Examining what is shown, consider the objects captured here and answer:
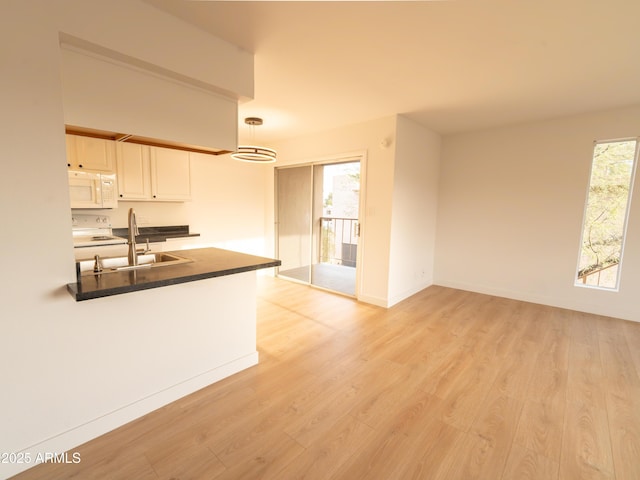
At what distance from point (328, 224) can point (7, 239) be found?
4.86 meters

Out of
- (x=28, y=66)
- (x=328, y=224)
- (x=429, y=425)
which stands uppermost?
(x=28, y=66)

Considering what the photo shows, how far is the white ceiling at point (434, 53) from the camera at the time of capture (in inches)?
70.6

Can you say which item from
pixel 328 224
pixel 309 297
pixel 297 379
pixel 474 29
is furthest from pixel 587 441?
pixel 328 224

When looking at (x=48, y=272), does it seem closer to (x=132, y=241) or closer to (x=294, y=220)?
(x=132, y=241)

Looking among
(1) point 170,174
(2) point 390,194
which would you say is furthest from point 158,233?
Result: (2) point 390,194

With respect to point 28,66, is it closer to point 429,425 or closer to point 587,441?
point 429,425

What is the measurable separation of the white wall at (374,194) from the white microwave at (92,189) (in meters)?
2.96

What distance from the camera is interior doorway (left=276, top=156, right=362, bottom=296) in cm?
495

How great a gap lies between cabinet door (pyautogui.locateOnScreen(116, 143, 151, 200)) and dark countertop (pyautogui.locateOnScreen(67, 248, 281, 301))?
169 centimetres

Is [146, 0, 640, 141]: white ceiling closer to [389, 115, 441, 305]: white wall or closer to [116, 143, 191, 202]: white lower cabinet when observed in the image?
[389, 115, 441, 305]: white wall

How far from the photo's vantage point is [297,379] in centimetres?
232

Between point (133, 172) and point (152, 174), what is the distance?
0.78 feet

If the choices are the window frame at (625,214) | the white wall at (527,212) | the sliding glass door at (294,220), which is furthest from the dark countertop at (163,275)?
the window frame at (625,214)

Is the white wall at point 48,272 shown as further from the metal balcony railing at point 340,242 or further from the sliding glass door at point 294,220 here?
the metal balcony railing at point 340,242
